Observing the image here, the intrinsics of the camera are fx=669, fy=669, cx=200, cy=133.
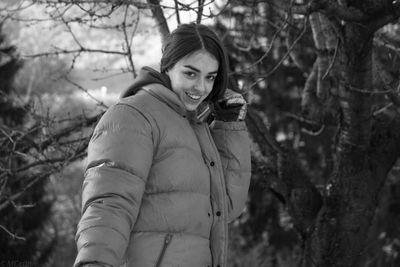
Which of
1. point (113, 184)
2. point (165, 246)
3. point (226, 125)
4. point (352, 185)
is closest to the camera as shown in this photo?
point (113, 184)

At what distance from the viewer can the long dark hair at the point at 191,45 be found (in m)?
2.83

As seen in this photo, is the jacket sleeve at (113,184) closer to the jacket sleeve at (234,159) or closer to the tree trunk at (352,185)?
the jacket sleeve at (234,159)

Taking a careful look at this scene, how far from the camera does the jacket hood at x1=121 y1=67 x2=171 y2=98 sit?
2.82 m

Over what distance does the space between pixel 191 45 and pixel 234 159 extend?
0.55 m

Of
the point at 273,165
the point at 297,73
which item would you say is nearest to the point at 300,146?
the point at 297,73

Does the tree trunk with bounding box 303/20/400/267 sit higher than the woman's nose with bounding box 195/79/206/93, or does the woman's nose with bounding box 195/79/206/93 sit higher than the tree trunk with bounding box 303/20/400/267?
the woman's nose with bounding box 195/79/206/93

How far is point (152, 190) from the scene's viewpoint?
258 cm

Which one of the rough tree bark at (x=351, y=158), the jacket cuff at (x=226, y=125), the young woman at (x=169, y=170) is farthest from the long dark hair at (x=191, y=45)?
the rough tree bark at (x=351, y=158)

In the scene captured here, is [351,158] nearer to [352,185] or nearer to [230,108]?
[352,185]

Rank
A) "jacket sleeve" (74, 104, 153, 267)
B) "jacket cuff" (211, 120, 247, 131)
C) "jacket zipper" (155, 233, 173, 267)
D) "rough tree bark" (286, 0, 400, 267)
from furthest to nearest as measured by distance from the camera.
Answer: "rough tree bark" (286, 0, 400, 267)
"jacket cuff" (211, 120, 247, 131)
"jacket zipper" (155, 233, 173, 267)
"jacket sleeve" (74, 104, 153, 267)

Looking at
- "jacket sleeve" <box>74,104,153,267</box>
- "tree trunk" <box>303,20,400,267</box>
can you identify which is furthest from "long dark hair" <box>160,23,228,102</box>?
"tree trunk" <box>303,20,400,267</box>

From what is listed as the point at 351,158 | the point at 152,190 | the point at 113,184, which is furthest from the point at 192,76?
the point at 351,158

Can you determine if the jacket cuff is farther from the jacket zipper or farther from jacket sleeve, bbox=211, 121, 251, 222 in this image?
the jacket zipper

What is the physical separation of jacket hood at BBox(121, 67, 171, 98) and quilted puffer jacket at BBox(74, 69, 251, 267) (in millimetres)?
36
